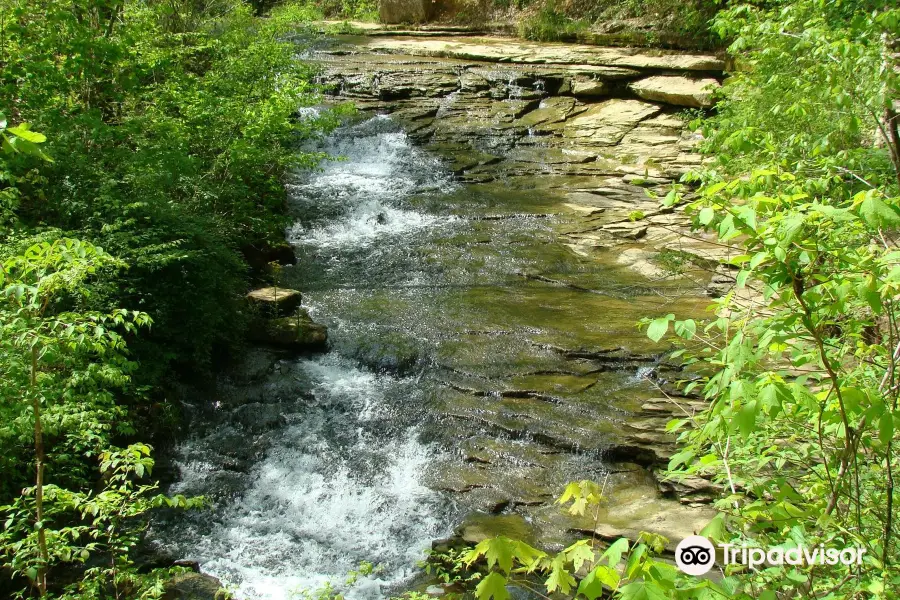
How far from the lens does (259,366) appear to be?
7.36 meters

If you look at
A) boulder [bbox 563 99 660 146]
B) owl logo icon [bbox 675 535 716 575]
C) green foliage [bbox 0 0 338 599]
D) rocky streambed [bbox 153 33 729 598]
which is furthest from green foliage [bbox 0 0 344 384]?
boulder [bbox 563 99 660 146]

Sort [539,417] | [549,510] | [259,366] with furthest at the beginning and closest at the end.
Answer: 1. [259,366]
2. [539,417]
3. [549,510]

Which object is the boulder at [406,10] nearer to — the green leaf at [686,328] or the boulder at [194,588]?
the boulder at [194,588]

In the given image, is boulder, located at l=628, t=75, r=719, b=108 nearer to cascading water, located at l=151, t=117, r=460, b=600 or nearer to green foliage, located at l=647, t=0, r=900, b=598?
cascading water, located at l=151, t=117, r=460, b=600

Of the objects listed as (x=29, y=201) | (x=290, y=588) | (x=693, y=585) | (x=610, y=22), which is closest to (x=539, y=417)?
(x=290, y=588)

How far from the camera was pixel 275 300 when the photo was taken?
801cm

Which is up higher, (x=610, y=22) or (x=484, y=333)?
(x=610, y=22)

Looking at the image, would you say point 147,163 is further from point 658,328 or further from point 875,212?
point 875,212

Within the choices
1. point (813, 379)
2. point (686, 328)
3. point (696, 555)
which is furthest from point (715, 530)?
point (813, 379)

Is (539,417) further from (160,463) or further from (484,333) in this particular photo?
(160,463)

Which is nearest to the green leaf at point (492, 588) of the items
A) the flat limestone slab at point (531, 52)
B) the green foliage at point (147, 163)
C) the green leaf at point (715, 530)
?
the green leaf at point (715, 530)

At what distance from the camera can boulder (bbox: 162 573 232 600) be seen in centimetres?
440

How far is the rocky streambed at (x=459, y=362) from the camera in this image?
5480 millimetres

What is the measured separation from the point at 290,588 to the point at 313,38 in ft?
58.3
